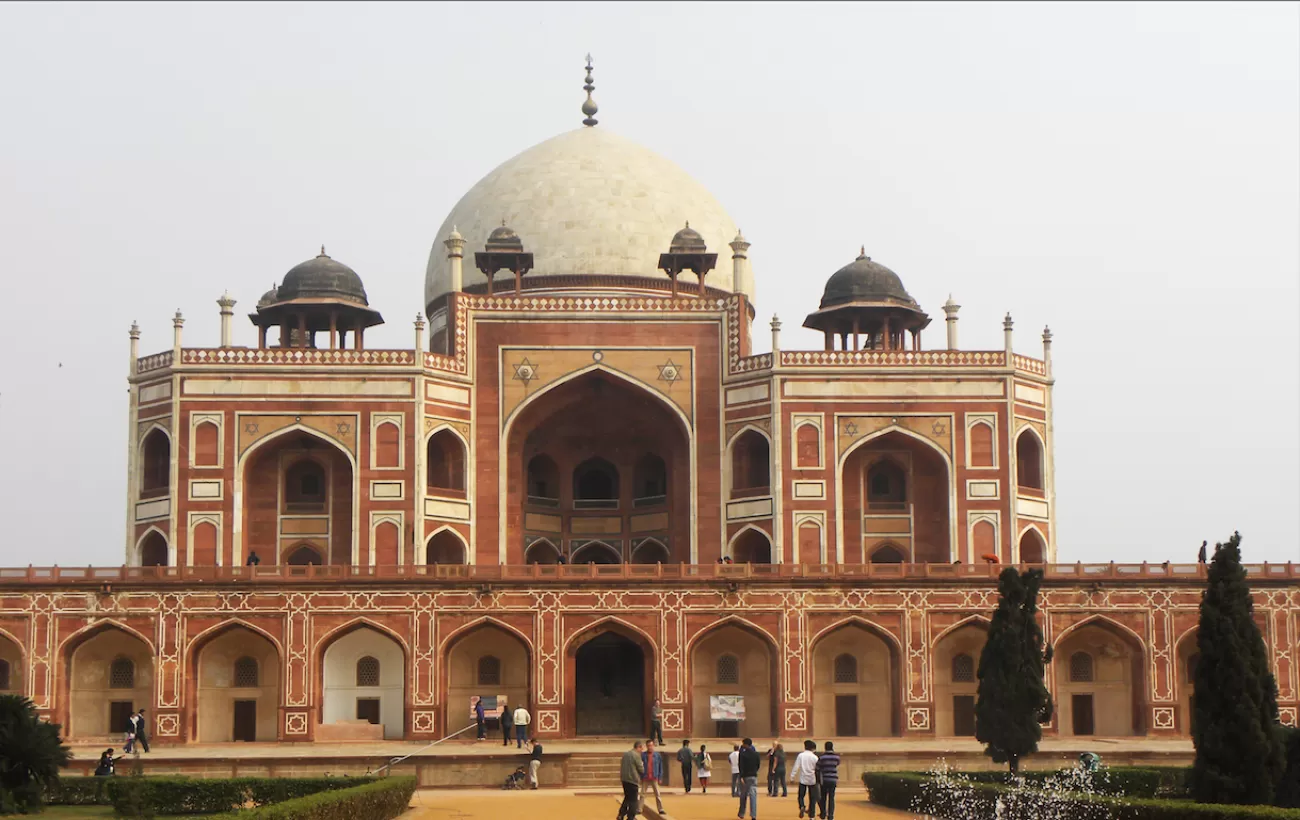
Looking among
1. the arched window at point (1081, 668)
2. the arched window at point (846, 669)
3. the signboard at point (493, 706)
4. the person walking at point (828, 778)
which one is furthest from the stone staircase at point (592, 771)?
the arched window at point (1081, 668)

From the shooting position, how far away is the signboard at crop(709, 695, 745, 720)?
1315 inches

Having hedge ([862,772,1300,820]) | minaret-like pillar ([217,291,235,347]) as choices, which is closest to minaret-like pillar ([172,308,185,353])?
minaret-like pillar ([217,291,235,347])

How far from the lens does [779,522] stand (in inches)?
1515

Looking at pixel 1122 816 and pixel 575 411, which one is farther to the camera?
pixel 575 411

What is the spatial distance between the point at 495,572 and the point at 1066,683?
34.3 feet

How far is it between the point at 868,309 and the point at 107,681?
17.8 m

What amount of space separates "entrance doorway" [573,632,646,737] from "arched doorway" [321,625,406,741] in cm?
325

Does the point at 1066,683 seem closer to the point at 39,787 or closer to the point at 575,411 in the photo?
the point at 575,411

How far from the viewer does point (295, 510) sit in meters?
39.0

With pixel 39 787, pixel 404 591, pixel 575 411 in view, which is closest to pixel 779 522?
pixel 575 411

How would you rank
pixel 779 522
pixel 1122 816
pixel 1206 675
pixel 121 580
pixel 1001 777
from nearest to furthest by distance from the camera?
1. pixel 1122 816
2. pixel 1206 675
3. pixel 1001 777
4. pixel 121 580
5. pixel 779 522

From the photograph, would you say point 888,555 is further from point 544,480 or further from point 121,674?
point 121,674

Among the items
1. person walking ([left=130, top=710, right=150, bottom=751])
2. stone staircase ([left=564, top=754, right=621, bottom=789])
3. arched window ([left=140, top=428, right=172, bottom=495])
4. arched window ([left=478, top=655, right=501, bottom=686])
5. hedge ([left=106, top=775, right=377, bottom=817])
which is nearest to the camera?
hedge ([left=106, top=775, right=377, bottom=817])

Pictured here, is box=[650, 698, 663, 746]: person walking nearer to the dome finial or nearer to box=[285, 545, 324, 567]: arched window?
box=[285, 545, 324, 567]: arched window
